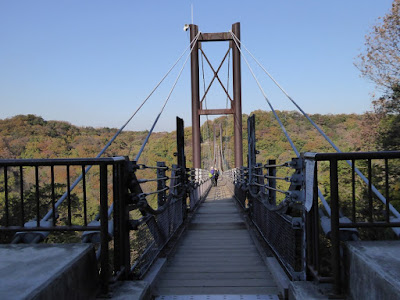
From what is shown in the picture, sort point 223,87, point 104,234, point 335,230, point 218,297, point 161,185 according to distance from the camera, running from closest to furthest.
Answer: point 335,230, point 104,234, point 218,297, point 161,185, point 223,87

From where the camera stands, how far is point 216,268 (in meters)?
3.22

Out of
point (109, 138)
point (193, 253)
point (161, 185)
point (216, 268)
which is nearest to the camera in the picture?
point (216, 268)

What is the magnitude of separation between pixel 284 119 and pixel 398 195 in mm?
52591

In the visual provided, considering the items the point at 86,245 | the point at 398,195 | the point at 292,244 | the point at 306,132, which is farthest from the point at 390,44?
the point at 306,132

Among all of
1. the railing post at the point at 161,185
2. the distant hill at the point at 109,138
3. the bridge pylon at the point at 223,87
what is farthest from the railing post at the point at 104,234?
the distant hill at the point at 109,138

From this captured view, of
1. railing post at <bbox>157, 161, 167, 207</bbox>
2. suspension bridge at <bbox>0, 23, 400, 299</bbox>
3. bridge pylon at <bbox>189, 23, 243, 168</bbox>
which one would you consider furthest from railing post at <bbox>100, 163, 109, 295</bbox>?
bridge pylon at <bbox>189, 23, 243, 168</bbox>

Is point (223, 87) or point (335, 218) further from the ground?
point (223, 87)

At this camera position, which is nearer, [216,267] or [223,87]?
[216,267]

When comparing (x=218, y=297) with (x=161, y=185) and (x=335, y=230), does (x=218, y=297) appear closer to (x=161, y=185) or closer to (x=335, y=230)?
(x=335, y=230)

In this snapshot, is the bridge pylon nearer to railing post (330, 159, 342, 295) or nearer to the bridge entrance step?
the bridge entrance step

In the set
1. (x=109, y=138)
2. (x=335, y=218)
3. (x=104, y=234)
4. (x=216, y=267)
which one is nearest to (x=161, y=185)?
(x=216, y=267)

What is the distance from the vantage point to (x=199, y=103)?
14.7 meters

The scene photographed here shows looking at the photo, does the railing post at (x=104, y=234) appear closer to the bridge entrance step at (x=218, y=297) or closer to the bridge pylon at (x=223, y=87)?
the bridge entrance step at (x=218, y=297)

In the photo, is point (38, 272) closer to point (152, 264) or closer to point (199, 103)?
point (152, 264)
